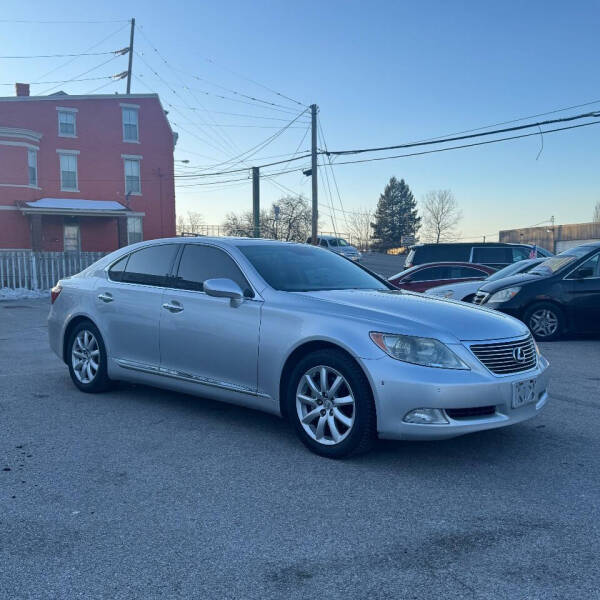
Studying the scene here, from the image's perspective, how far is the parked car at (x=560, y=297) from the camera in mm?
9750

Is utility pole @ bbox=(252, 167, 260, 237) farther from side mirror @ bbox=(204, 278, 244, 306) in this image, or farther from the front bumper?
the front bumper

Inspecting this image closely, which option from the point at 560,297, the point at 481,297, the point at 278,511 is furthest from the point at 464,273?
the point at 278,511

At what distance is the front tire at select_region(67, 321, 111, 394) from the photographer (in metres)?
6.06

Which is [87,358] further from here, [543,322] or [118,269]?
[543,322]

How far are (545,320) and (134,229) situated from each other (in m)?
30.0

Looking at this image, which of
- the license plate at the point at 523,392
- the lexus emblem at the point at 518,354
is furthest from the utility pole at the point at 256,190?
the license plate at the point at 523,392

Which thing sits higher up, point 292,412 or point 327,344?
point 327,344

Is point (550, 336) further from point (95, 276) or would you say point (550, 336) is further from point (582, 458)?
point (95, 276)

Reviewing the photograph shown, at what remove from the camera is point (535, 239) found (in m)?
53.6

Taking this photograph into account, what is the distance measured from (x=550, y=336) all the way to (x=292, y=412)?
6.89 meters

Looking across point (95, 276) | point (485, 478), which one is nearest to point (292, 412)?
point (485, 478)

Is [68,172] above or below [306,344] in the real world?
above

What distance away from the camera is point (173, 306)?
534 centimetres

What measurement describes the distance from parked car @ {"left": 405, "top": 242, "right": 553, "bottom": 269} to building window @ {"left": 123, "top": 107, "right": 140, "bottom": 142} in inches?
961
